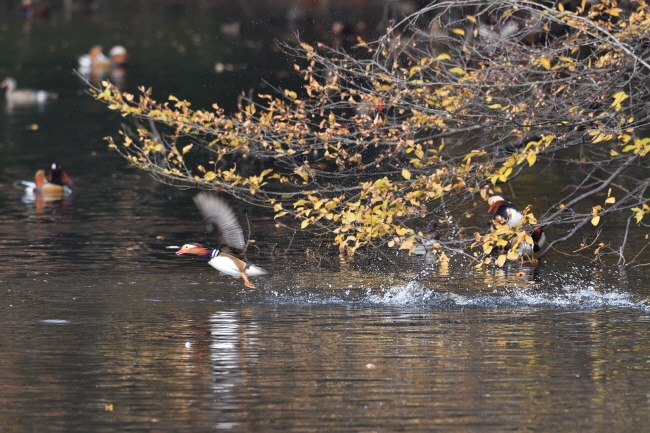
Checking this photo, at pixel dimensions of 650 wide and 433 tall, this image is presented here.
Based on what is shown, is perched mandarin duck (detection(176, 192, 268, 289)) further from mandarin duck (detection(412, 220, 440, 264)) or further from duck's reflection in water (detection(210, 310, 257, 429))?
mandarin duck (detection(412, 220, 440, 264))

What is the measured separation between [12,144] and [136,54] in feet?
65.0

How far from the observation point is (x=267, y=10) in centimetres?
5647

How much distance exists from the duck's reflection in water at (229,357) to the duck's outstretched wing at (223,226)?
844mm

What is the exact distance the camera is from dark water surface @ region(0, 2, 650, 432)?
800 centimetres

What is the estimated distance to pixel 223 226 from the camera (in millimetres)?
11914

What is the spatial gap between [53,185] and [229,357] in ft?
33.2

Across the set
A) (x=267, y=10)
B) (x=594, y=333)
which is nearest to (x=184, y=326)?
(x=594, y=333)

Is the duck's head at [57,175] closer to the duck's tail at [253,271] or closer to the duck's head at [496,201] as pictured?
the duck's head at [496,201]

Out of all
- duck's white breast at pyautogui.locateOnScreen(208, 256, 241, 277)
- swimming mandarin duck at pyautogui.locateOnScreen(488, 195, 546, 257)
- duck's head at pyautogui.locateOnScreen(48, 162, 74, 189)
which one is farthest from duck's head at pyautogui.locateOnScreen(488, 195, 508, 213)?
duck's head at pyautogui.locateOnScreen(48, 162, 74, 189)

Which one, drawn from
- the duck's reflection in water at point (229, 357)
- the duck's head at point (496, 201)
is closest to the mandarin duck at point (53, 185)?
the duck's head at point (496, 201)

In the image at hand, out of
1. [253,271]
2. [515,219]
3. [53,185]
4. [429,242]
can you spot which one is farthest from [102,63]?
[429,242]

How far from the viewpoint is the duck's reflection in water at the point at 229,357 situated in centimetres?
812

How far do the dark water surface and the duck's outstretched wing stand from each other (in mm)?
467

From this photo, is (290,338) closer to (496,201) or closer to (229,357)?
(229,357)
